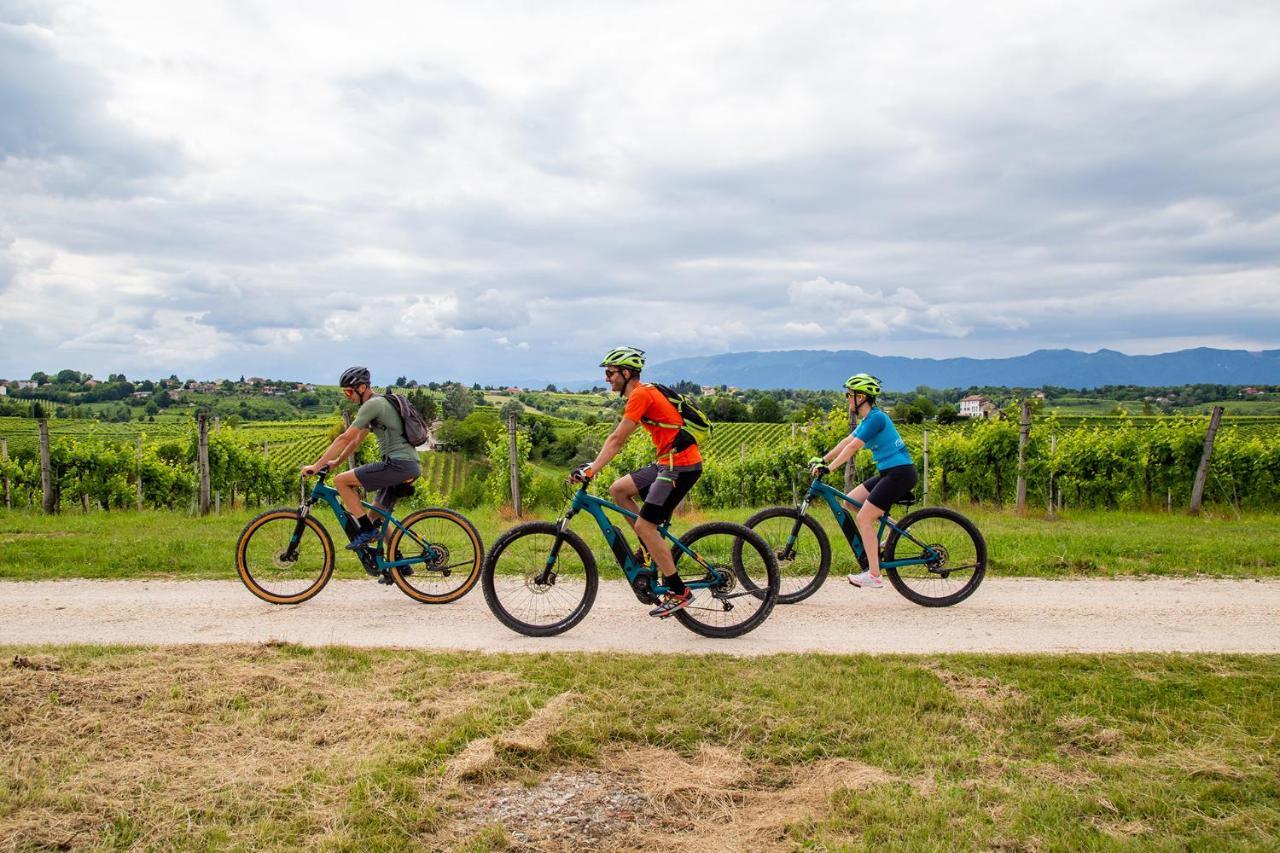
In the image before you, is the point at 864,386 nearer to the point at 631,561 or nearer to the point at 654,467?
the point at 654,467

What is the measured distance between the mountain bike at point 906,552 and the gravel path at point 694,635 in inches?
8.5

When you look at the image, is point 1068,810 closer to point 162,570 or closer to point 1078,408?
point 162,570

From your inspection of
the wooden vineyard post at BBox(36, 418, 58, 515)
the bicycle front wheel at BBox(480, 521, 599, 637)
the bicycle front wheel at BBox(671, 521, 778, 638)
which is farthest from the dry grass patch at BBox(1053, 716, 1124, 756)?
the wooden vineyard post at BBox(36, 418, 58, 515)

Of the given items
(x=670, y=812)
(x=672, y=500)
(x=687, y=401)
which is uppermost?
(x=687, y=401)

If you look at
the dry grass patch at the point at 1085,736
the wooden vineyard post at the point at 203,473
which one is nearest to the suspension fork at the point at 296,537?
the dry grass patch at the point at 1085,736

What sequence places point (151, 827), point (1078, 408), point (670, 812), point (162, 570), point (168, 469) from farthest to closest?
point (1078, 408)
point (168, 469)
point (162, 570)
point (670, 812)
point (151, 827)

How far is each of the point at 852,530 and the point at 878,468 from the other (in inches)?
29.4

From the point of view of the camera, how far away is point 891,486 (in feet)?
26.4

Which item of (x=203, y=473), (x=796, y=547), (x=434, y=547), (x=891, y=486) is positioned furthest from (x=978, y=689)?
(x=203, y=473)

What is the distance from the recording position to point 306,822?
395cm

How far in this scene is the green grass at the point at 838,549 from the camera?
9.66m

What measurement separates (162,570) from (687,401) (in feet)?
22.5

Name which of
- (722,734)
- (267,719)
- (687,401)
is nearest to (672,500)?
(687,401)

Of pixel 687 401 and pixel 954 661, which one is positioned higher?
pixel 687 401
